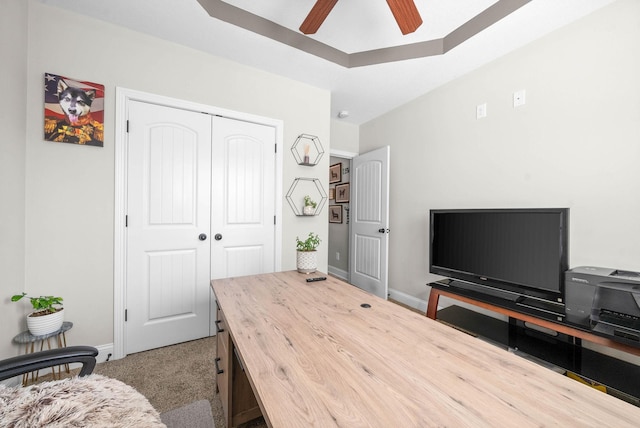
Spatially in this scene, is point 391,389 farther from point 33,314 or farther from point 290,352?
point 33,314

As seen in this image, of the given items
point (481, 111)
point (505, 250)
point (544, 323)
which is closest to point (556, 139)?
point (481, 111)

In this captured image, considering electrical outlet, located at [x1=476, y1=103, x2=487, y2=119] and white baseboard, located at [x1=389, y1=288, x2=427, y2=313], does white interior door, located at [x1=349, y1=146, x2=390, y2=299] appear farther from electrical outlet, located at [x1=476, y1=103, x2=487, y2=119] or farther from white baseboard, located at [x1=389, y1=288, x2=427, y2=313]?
electrical outlet, located at [x1=476, y1=103, x2=487, y2=119]

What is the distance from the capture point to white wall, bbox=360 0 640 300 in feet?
5.67

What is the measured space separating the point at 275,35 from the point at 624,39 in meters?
2.47

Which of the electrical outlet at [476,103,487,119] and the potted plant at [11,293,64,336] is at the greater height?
the electrical outlet at [476,103,487,119]

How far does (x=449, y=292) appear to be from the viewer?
89.4 inches

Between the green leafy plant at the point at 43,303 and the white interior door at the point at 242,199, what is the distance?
1037 mm

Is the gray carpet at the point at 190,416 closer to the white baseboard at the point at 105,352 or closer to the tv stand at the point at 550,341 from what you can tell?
the white baseboard at the point at 105,352

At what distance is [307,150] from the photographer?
2930mm

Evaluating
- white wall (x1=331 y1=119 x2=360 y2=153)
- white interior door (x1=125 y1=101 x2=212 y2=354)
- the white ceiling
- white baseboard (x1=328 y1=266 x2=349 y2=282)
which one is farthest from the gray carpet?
white wall (x1=331 y1=119 x2=360 y2=153)

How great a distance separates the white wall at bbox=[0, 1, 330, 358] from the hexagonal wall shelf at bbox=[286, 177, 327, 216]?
3.99 ft

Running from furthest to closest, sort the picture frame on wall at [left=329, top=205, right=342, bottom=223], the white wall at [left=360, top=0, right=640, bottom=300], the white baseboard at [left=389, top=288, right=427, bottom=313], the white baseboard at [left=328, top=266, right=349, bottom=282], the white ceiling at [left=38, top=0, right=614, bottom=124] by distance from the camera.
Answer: the picture frame on wall at [left=329, top=205, right=342, bottom=223]
the white baseboard at [left=328, top=266, right=349, bottom=282]
the white baseboard at [left=389, top=288, right=427, bottom=313]
the white ceiling at [left=38, top=0, right=614, bottom=124]
the white wall at [left=360, top=0, right=640, bottom=300]

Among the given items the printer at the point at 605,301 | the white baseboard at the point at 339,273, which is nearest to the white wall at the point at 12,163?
the printer at the point at 605,301

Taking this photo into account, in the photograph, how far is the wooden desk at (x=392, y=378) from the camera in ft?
1.91
